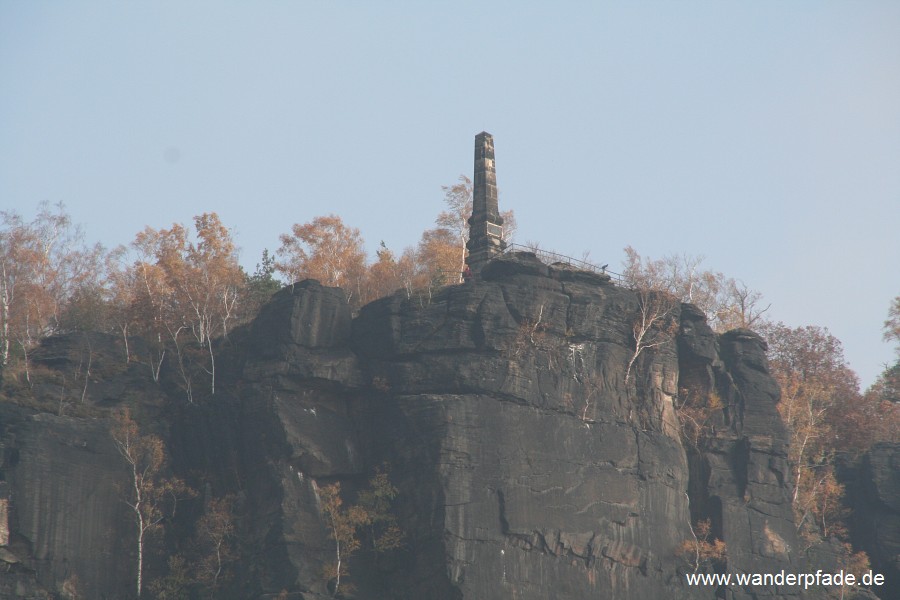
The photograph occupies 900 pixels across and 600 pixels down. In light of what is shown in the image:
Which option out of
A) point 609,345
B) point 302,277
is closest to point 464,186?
point 302,277

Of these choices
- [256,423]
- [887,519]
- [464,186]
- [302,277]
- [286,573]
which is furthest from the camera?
[464,186]

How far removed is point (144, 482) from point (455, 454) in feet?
51.9

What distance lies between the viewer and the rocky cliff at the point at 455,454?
228 feet

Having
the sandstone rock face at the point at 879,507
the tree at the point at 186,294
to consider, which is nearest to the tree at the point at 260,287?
the tree at the point at 186,294

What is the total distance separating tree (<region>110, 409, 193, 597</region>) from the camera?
71.6m

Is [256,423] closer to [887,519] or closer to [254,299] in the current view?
[254,299]

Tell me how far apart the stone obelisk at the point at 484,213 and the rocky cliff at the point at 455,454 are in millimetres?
4757

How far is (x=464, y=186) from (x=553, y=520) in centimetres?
3395

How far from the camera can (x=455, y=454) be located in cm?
7081

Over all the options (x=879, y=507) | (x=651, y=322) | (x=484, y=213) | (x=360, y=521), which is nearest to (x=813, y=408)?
(x=879, y=507)

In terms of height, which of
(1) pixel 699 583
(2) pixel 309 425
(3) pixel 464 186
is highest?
(3) pixel 464 186

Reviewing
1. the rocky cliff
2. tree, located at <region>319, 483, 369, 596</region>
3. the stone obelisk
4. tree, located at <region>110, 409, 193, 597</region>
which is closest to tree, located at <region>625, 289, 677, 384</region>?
the rocky cliff

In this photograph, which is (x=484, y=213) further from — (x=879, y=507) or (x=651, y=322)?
(x=879, y=507)

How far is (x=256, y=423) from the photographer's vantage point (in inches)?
2881
